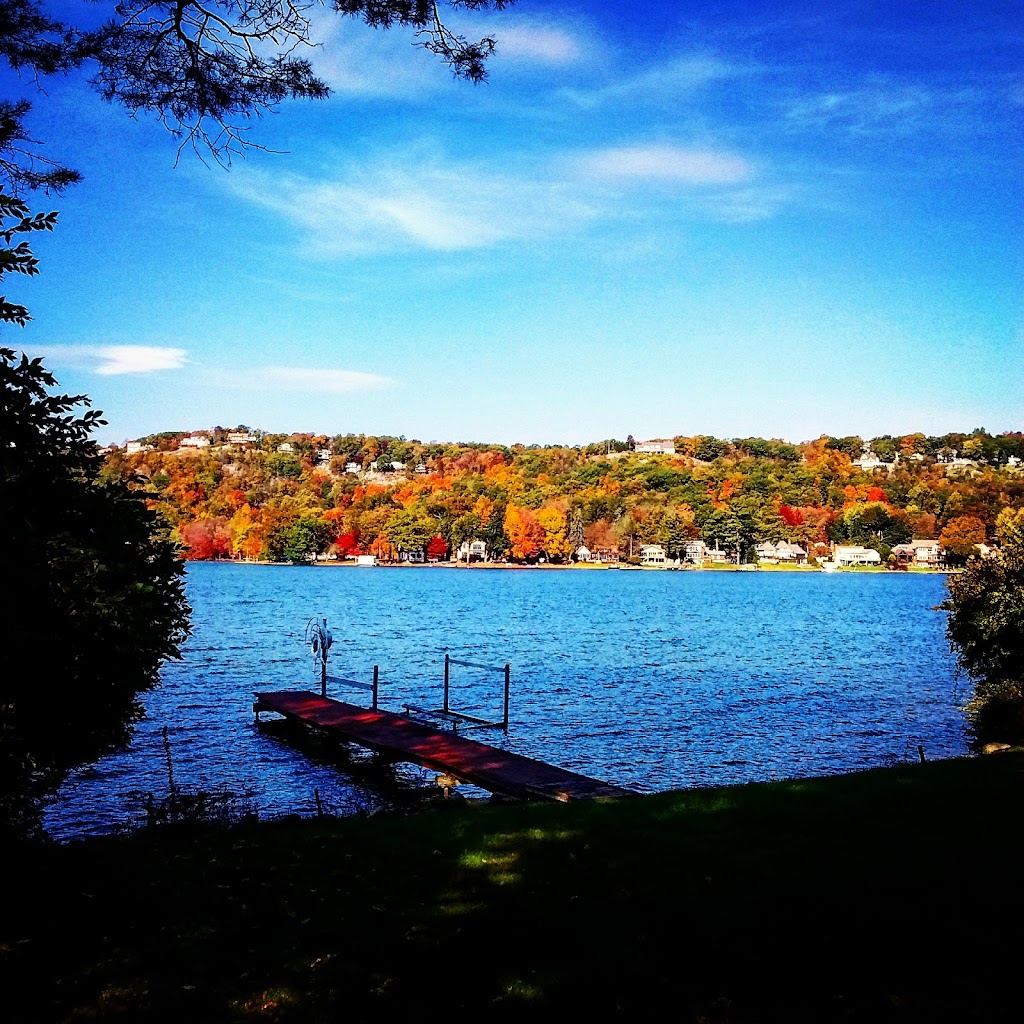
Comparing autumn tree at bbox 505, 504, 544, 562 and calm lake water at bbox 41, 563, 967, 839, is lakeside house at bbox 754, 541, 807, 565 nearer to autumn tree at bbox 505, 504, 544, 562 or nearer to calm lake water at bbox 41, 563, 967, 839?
autumn tree at bbox 505, 504, 544, 562

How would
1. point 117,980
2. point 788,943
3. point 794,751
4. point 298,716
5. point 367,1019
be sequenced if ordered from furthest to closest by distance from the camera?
point 298,716
point 794,751
point 788,943
point 117,980
point 367,1019

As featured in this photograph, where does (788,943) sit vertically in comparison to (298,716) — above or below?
above

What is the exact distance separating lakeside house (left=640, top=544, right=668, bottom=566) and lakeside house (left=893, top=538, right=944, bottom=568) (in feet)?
157

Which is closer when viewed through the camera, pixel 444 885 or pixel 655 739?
pixel 444 885

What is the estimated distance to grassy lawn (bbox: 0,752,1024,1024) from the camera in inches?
221

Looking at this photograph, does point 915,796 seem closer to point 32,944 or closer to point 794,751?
point 32,944

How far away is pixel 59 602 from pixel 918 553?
190002mm

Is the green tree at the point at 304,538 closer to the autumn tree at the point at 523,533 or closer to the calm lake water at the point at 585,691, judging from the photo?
the autumn tree at the point at 523,533

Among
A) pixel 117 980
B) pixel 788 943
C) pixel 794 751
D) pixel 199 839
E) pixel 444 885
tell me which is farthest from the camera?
pixel 794 751

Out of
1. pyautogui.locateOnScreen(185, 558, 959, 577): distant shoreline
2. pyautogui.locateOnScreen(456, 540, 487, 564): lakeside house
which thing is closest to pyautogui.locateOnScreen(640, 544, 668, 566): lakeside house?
pyautogui.locateOnScreen(185, 558, 959, 577): distant shoreline

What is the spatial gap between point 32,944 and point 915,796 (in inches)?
374

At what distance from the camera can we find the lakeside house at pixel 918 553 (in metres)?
176

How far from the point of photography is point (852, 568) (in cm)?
17900

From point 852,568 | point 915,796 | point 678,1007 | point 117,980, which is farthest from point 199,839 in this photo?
point 852,568
